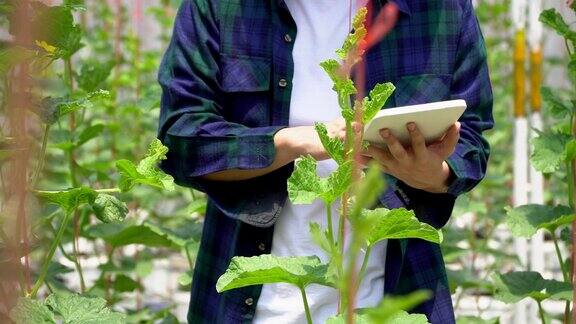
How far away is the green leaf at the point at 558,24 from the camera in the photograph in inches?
87.4

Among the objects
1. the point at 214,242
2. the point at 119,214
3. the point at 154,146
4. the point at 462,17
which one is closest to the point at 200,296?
the point at 214,242

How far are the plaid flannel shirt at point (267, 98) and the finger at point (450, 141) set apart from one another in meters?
0.13

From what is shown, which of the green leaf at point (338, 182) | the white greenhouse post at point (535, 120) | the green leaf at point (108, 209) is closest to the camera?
the green leaf at point (338, 182)

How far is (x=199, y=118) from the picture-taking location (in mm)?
1886

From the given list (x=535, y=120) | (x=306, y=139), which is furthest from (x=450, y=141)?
(x=535, y=120)

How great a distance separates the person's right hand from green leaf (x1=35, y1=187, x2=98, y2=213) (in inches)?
11.5

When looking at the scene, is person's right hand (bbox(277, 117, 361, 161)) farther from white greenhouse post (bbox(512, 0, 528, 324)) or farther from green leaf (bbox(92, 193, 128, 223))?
white greenhouse post (bbox(512, 0, 528, 324))

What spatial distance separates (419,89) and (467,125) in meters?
0.10

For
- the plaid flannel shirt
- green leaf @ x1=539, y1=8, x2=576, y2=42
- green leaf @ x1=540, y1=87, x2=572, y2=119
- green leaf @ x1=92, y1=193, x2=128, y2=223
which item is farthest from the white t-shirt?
green leaf @ x1=540, y1=87, x2=572, y2=119

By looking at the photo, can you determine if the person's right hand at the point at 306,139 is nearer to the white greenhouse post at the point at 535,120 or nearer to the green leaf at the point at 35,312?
the green leaf at the point at 35,312

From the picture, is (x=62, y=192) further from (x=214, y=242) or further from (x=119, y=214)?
(x=214, y=242)

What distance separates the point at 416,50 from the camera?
1.93 metres

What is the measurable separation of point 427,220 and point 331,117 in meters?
0.23

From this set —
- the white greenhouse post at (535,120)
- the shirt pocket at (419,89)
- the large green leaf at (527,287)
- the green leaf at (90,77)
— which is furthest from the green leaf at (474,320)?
the shirt pocket at (419,89)
